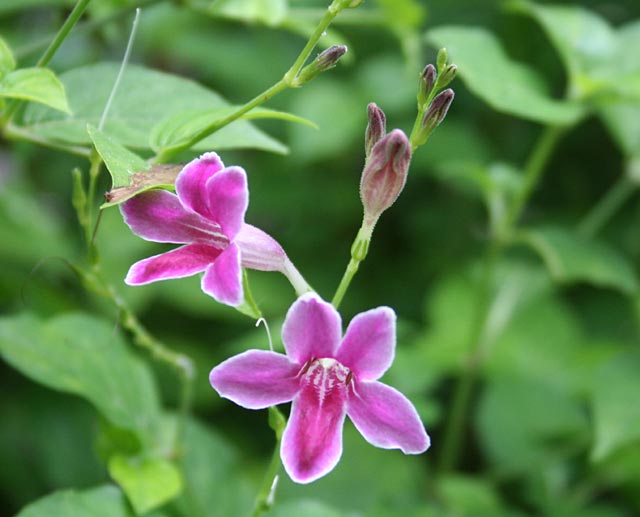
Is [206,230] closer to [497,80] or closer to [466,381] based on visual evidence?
[497,80]

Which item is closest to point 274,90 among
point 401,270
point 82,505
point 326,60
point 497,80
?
point 326,60

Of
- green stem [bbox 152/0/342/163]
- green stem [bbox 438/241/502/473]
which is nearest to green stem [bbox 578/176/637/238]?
green stem [bbox 438/241/502/473]

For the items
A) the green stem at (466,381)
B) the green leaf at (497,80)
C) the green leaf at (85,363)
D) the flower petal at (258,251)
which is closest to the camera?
the flower petal at (258,251)

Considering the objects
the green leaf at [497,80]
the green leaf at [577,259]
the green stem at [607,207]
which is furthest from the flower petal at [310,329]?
the green stem at [607,207]

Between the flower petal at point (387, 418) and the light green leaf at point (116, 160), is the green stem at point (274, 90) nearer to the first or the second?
the light green leaf at point (116, 160)

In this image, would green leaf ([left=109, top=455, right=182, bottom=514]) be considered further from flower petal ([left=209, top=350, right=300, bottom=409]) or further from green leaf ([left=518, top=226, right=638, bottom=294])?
green leaf ([left=518, top=226, right=638, bottom=294])

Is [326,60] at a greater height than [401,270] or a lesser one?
greater

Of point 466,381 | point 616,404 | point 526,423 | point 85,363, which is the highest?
point 85,363
